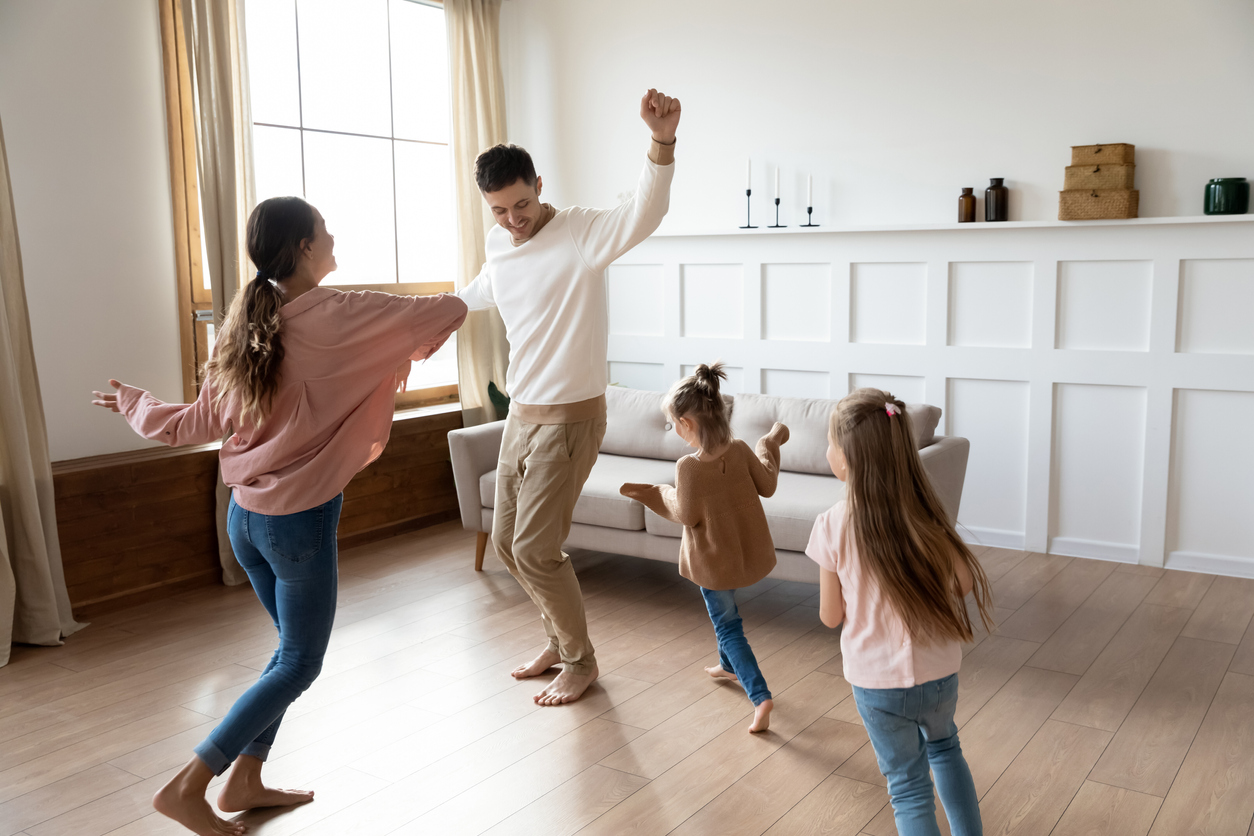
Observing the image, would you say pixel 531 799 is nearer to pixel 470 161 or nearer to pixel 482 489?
pixel 482 489

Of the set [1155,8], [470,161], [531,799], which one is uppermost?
[1155,8]

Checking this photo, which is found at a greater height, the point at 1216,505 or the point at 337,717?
the point at 1216,505

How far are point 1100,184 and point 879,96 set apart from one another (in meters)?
1.10

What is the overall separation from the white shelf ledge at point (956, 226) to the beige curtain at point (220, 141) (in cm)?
216

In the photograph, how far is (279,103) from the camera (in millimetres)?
4703

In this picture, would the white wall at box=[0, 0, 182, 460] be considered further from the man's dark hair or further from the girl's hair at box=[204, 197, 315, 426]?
the girl's hair at box=[204, 197, 315, 426]

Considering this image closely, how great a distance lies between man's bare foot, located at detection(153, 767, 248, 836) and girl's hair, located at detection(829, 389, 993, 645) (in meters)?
1.52

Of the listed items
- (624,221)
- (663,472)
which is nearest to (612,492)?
(663,472)

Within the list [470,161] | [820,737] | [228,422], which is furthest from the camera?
[470,161]

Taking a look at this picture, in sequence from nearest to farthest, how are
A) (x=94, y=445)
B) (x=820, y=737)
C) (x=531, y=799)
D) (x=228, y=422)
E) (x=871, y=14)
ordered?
(x=228, y=422) < (x=531, y=799) < (x=820, y=737) < (x=94, y=445) < (x=871, y=14)

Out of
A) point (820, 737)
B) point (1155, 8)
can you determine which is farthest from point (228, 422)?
point (1155, 8)

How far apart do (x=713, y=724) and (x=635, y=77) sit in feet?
12.4

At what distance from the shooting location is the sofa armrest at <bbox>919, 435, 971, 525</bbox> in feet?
11.9

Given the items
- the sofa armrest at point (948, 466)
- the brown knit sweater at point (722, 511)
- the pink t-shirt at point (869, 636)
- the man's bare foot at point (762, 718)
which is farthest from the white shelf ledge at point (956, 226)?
the pink t-shirt at point (869, 636)
